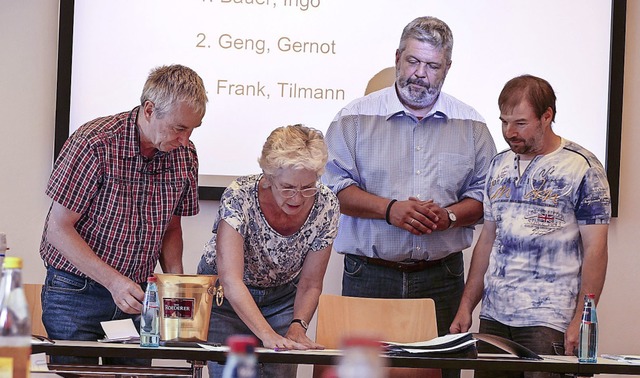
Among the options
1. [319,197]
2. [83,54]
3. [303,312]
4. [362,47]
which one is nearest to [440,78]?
[362,47]

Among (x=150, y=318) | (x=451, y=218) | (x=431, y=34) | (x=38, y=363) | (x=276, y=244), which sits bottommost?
(x=38, y=363)

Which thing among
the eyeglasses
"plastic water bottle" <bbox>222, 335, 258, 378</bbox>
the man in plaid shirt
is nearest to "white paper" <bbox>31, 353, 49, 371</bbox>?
the man in plaid shirt

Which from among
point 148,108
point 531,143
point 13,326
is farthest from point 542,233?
point 13,326

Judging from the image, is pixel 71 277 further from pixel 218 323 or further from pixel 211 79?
pixel 211 79

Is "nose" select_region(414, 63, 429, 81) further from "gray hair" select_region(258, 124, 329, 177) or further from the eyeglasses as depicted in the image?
the eyeglasses

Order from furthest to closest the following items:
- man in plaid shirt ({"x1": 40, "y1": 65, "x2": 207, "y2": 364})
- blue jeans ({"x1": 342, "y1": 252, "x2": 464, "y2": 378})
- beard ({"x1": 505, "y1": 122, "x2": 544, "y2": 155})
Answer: blue jeans ({"x1": 342, "y1": 252, "x2": 464, "y2": 378}) < beard ({"x1": 505, "y1": 122, "x2": 544, "y2": 155}) < man in plaid shirt ({"x1": 40, "y1": 65, "x2": 207, "y2": 364})

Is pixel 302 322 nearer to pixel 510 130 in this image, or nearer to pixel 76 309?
pixel 76 309

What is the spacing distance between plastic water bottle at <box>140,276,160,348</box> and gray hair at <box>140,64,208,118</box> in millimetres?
529

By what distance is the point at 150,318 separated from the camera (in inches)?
101

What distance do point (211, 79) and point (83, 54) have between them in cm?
55

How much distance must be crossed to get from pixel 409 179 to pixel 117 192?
127cm

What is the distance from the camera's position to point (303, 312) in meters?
2.95

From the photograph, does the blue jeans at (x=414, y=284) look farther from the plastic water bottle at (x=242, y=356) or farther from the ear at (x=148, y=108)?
the plastic water bottle at (x=242, y=356)

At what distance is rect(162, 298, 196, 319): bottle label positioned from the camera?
260cm
